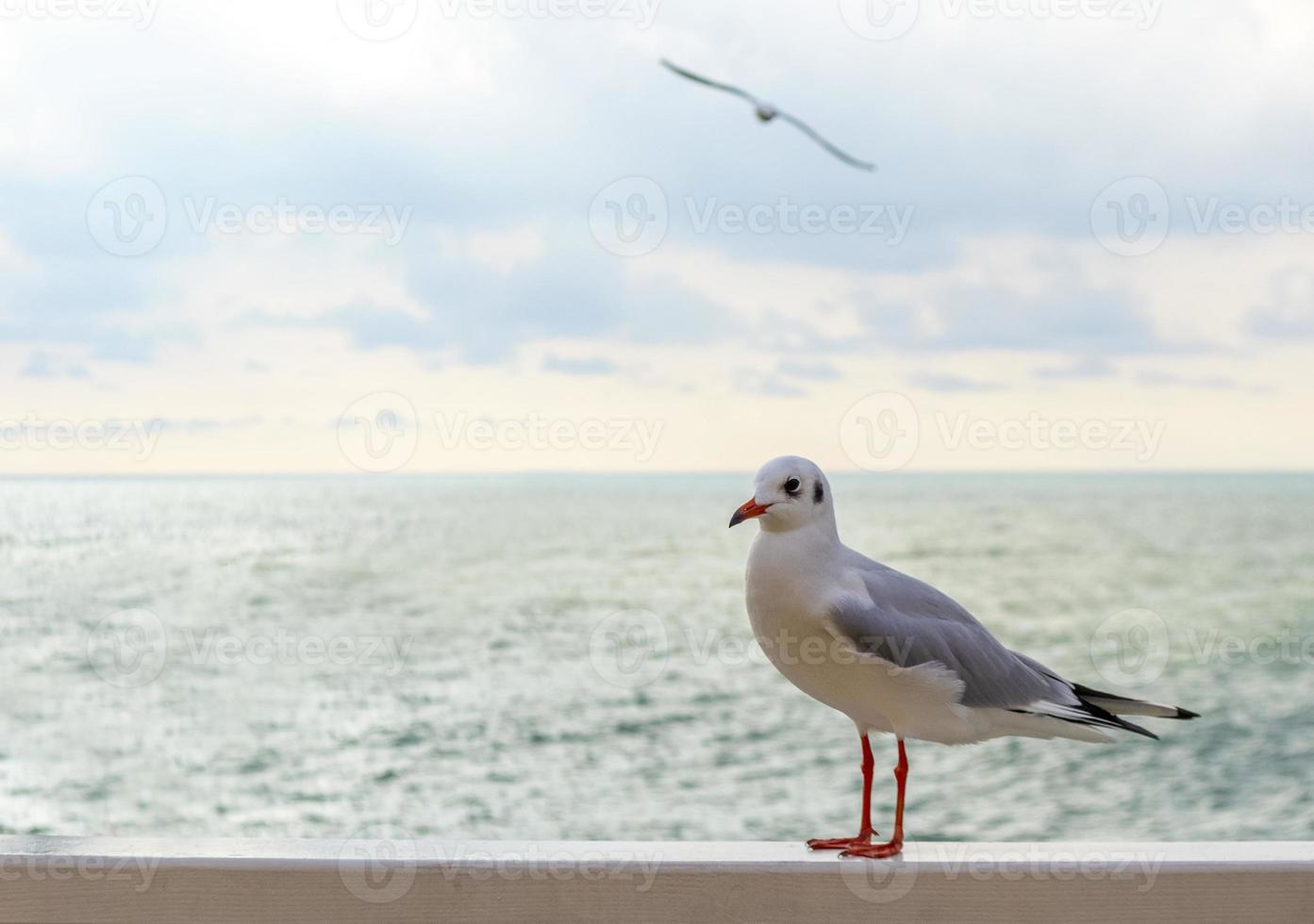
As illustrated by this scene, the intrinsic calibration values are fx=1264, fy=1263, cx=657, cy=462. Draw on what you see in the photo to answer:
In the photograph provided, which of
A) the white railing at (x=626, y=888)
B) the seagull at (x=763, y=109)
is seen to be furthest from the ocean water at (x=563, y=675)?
the white railing at (x=626, y=888)

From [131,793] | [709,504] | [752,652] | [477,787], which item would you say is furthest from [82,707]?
[709,504]

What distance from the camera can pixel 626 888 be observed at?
1068 mm

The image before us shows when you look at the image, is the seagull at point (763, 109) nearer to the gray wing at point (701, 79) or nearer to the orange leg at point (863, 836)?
the gray wing at point (701, 79)

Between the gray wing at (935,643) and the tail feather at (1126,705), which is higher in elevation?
the gray wing at (935,643)

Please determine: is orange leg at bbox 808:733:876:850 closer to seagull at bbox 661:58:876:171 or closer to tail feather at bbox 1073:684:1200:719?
tail feather at bbox 1073:684:1200:719

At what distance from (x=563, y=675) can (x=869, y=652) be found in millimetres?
20036

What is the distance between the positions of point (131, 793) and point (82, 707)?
4.73 metres

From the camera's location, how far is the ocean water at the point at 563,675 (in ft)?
45.3

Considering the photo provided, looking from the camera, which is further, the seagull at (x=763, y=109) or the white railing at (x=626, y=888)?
the seagull at (x=763, y=109)

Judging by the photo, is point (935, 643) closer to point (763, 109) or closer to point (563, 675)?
point (763, 109)

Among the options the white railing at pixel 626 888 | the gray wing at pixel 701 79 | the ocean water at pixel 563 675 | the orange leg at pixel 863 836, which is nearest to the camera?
the white railing at pixel 626 888

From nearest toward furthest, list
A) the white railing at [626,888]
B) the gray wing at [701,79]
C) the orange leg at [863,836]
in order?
the white railing at [626,888], the orange leg at [863,836], the gray wing at [701,79]

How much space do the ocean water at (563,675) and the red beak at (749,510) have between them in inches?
328

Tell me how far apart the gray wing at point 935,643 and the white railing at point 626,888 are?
0.23 metres
